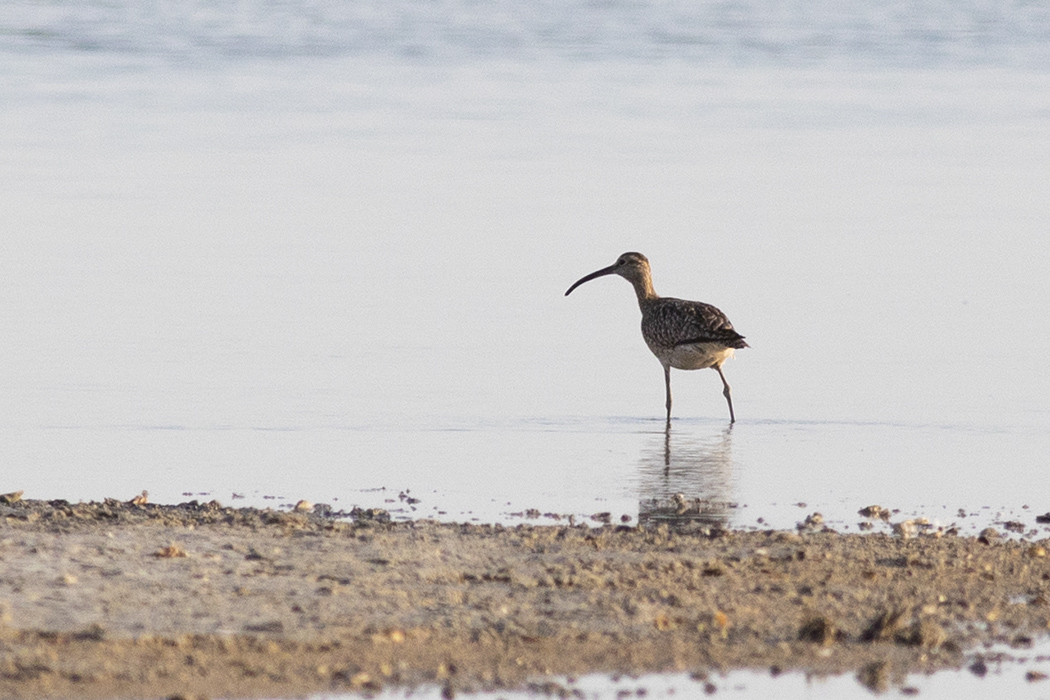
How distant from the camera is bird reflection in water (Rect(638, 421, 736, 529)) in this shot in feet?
33.6

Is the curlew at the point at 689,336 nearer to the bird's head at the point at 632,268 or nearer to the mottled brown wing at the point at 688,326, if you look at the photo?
the mottled brown wing at the point at 688,326

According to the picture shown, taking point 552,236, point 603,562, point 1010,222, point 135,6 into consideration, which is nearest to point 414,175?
point 552,236

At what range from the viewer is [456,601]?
26.3 feet

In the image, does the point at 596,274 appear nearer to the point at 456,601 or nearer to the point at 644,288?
the point at 644,288

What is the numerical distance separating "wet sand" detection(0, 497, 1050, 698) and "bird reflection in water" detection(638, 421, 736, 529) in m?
0.62

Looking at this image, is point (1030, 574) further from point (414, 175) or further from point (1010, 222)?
point (414, 175)

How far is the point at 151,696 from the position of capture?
6.84 meters

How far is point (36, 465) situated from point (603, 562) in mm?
3867

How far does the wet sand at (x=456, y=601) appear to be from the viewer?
721cm

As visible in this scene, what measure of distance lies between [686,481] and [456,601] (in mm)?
3458

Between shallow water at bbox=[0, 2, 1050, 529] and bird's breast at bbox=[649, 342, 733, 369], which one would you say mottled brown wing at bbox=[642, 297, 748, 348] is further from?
shallow water at bbox=[0, 2, 1050, 529]

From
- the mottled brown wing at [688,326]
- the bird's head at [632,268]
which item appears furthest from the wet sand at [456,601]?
the bird's head at [632,268]

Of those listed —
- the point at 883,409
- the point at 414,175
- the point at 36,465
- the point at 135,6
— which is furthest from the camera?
the point at 135,6

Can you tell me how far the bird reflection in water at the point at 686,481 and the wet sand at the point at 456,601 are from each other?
0.62m
